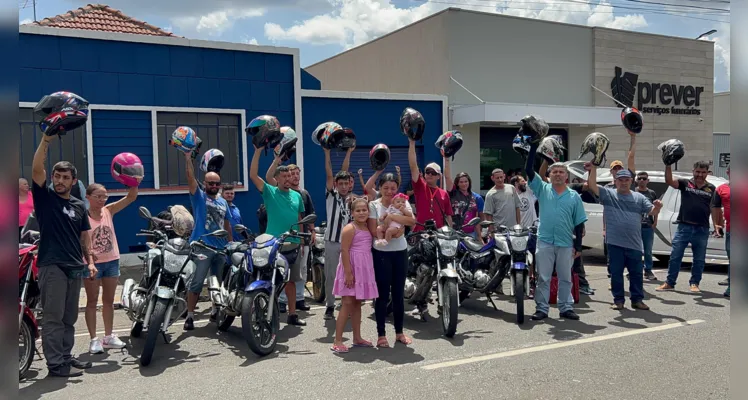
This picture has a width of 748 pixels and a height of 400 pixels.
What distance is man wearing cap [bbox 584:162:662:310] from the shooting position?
25.3 ft

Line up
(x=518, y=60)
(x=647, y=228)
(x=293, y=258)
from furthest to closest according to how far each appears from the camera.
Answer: (x=518, y=60) → (x=647, y=228) → (x=293, y=258)

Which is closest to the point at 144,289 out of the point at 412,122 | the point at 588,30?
the point at 412,122

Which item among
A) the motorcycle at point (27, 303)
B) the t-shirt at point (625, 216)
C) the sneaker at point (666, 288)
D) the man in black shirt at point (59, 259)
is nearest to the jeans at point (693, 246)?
the sneaker at point (666, 288)

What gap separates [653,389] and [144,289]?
185 inches

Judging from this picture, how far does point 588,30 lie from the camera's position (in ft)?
69.8

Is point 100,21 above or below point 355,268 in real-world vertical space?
above

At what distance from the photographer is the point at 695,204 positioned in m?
8.96

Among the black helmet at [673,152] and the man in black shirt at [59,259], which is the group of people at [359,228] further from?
the black helmet at [673,152]

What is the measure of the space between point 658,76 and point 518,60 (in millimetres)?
6316

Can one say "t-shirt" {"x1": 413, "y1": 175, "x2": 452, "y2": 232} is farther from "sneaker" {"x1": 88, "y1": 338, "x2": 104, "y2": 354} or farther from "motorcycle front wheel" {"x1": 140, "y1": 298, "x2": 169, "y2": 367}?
"sneaker" {"x1": 88, "y1": 338, "x2": 104, "y2": 354}

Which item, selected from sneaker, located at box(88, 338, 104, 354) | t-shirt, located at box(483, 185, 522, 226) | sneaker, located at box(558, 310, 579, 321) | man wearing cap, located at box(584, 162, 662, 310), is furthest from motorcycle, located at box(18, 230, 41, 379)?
man wearing cap, located at box(584, 162, 662, 310)

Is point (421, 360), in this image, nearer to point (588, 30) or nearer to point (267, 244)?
point (267, 244)

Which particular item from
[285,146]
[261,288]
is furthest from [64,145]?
[261,288]

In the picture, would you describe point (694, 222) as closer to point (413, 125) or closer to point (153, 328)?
point (413, 125)
